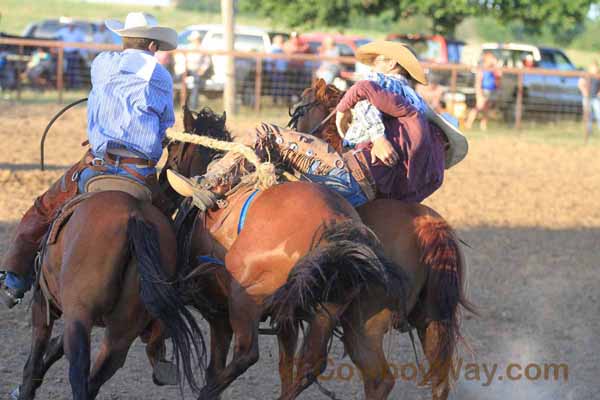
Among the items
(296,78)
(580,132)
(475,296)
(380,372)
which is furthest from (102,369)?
(580,132)

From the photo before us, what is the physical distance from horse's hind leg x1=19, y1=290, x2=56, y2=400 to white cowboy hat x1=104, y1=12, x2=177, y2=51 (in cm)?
135

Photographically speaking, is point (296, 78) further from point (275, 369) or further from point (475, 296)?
point (275, 369)

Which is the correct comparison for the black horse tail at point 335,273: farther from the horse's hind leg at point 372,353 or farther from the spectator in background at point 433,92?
the spectator in background at point 433,92

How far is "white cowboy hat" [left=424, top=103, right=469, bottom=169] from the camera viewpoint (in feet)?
15.8

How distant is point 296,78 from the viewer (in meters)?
17.6

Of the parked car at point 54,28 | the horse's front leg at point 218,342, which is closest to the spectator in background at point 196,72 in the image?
the parked car at point 54,28

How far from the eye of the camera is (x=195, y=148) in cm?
498

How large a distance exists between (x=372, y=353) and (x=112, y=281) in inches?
45.4

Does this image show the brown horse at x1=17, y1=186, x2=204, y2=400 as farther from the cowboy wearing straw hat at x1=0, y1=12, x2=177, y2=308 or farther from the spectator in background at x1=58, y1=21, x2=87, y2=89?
the spectator in background at x1=58, y1=21, x2=87, y2=89

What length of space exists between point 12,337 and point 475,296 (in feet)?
12.0

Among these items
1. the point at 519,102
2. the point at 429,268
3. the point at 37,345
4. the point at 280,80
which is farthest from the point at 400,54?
the point at 280,80

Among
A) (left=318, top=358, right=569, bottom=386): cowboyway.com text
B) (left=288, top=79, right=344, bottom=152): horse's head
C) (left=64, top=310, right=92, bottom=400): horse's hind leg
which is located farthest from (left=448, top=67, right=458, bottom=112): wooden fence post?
(left=64, top=310, right=92, bottom=400): horse's hind leg

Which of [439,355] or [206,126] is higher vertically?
[206,126]

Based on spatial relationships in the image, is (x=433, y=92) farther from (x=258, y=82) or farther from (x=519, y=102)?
(x=258, y=82)
